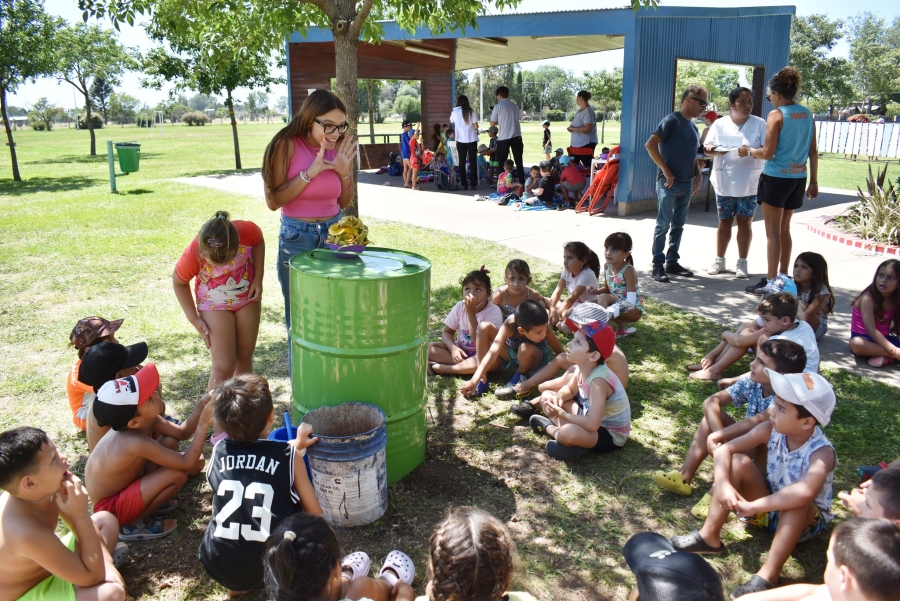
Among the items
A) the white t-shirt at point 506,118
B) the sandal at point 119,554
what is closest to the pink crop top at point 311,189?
the sandal at point 119,554

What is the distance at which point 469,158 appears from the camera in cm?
1590

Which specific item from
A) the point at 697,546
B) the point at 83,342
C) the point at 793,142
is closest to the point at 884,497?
the point at 697,546

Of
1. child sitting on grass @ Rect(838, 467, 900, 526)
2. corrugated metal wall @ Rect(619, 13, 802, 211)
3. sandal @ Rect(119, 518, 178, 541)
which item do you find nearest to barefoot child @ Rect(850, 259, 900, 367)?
child sitting on grass @ Rect(838, 467, 900, 526)

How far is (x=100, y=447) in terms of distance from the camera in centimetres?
322

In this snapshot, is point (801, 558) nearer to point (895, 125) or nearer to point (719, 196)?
point (719, 196)

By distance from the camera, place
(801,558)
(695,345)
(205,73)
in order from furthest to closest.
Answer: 1. (205,73)
2. (695,345)
3. (801,558)

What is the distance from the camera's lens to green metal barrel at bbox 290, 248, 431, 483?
3383mm

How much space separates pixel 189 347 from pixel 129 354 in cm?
237

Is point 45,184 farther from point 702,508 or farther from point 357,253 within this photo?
point 702,508

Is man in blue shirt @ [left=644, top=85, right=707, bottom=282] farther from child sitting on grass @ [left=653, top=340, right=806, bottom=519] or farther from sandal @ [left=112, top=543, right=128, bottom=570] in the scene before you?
sandal @ [left=112, top=543, right=128, bottom=570]

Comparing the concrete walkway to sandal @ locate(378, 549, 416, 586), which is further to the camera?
the concrete walkway

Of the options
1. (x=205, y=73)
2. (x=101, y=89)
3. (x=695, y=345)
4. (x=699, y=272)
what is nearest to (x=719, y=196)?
(x=699, y=272)

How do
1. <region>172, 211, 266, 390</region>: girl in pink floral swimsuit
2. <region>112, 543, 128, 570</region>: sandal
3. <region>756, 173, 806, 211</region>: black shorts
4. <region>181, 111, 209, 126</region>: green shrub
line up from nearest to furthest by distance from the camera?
<region>112, 543, 128, 570</region>: sandal → <region>172, 211, 266, 390</region>: girl in pink floral swimsuit → <region>756, 173, 806, 211</region>: black shorts → <region>181, 111, 209, 126</region>: green shrub

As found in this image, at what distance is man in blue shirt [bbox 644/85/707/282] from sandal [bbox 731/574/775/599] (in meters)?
5.04
